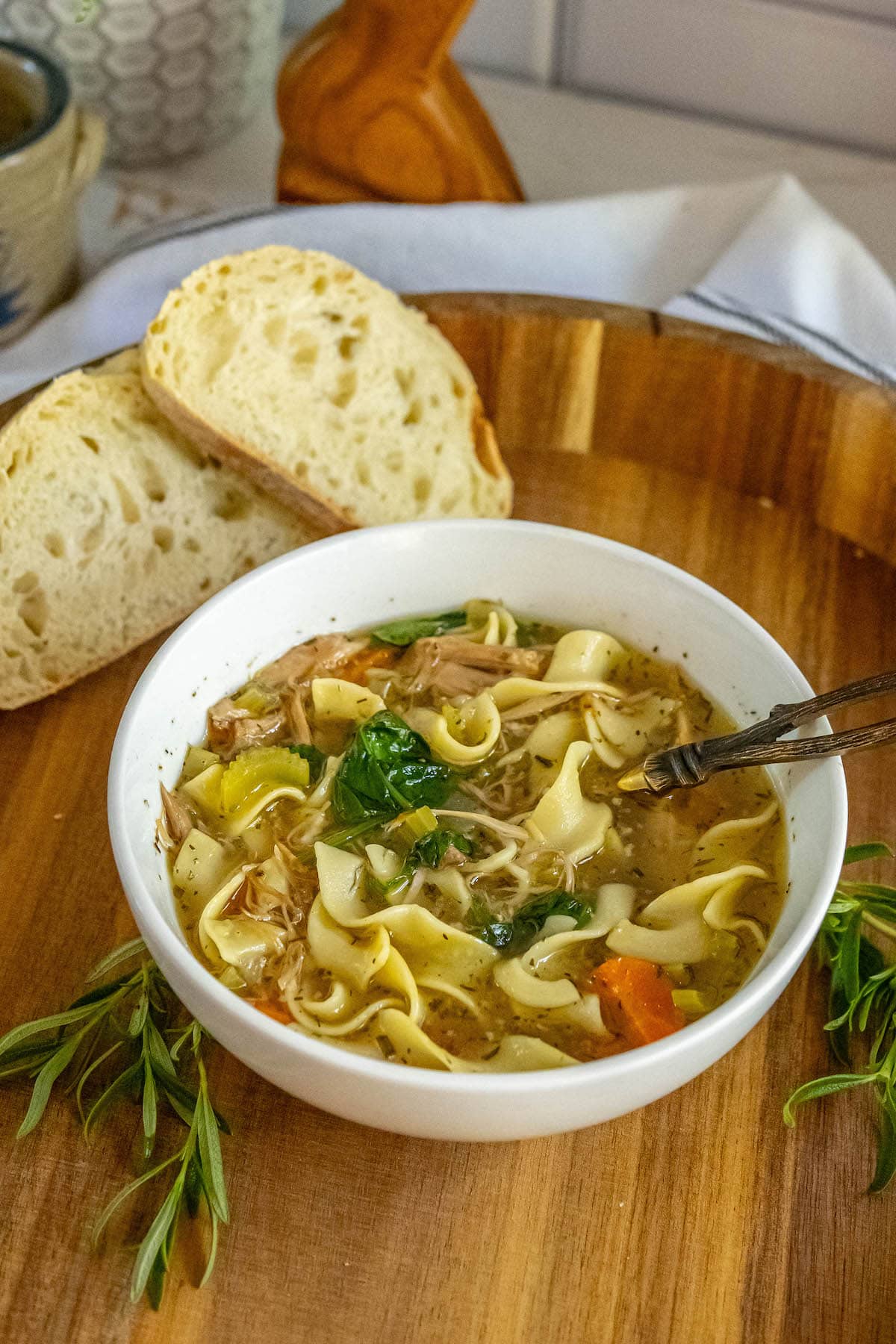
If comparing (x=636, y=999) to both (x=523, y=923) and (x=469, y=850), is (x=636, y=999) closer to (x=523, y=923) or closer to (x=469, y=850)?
(x=523, y=923)

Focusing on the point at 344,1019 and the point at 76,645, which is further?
the point at 76,645

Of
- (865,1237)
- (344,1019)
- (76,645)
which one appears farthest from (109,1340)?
(76,645)

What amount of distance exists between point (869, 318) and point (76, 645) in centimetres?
248

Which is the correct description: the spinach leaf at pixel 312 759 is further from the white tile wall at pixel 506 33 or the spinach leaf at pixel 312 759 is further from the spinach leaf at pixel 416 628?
the white tile wall at pixel 506 33

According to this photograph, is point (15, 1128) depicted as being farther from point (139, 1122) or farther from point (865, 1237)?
point (865, 1237)

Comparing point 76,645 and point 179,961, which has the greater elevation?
point 179,961

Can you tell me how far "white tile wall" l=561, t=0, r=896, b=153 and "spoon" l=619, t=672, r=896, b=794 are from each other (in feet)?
10.7

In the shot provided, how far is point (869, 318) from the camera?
12.8 ft

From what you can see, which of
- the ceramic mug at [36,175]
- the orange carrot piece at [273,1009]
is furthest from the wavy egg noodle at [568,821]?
the ceramic mug at [36,175]

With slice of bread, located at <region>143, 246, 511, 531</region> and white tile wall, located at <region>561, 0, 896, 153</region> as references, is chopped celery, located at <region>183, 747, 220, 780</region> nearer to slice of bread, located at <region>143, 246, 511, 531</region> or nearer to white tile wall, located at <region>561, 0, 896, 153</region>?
slice of bread, located at <region>143, 246, 511, 531</region>

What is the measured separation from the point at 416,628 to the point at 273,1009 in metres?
1.05

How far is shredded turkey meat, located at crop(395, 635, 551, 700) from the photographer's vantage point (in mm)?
2908

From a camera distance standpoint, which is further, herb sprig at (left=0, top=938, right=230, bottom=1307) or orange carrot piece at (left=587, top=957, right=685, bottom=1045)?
orange carrot piece at (left=587, top=957, right=685, bottom=1045)

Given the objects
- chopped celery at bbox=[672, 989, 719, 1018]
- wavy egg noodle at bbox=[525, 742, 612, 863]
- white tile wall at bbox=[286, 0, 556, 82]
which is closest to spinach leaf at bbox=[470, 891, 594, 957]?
wavy egg noodle at bbox=[525, 742, 612, 863]
